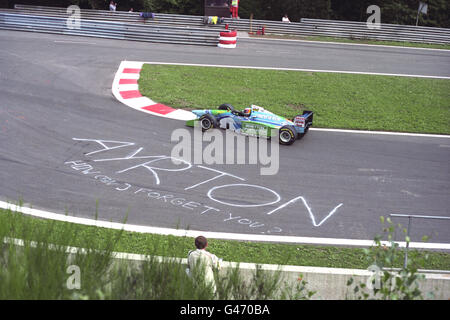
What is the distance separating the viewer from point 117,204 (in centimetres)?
1148

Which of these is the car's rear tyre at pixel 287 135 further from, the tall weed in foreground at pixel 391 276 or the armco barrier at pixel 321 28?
the armco barrier at pixel 321 28

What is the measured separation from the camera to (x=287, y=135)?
49.6ft

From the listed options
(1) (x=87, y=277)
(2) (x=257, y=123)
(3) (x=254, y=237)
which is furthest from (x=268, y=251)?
(2) (x=257, y=123)

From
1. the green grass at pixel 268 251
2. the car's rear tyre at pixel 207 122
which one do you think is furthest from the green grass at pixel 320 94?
the green grass at pixel 268 251

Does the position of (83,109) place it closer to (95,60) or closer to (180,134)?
(180,134)

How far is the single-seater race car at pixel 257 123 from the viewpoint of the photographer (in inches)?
598

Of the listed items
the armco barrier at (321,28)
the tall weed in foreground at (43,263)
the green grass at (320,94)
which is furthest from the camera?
the armco barrier at (321,28)

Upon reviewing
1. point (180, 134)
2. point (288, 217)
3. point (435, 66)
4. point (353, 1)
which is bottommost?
point (288, 217)

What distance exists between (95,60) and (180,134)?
9.55 meters

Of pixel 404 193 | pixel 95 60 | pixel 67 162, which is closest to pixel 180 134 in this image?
pixel 67 162

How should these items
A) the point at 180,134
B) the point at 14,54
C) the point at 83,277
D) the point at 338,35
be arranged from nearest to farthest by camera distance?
the point at 83,277 < the point at 180,134 < the point at 14,54 < the point at 338,35

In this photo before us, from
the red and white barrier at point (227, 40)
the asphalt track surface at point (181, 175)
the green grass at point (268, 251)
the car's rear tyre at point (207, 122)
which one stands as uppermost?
the red and white barrier at point (227, 40)

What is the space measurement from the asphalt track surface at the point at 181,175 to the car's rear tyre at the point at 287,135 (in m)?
0.30

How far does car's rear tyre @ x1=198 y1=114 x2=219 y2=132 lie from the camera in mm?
15920
